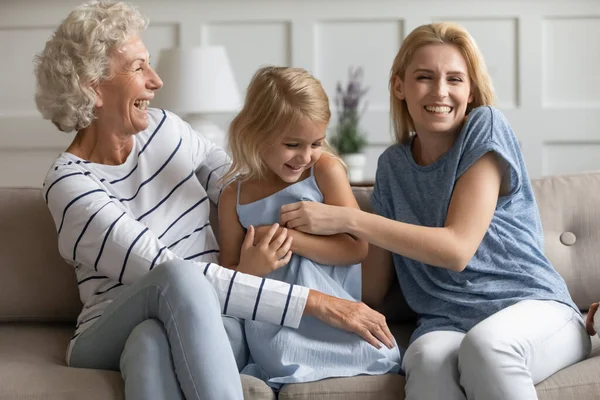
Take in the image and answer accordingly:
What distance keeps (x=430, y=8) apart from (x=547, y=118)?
769 mm

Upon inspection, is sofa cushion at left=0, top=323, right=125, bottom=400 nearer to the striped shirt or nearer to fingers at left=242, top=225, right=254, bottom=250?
the striped shirt

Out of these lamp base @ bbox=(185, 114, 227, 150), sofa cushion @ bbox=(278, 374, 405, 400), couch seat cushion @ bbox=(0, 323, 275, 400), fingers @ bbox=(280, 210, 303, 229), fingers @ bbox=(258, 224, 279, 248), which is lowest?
sofa cushion @ bbox=(278, 374, 405, 400)

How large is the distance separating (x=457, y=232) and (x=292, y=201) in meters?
0.40

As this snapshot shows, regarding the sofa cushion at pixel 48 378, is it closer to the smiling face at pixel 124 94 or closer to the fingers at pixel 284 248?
the fingers at pixel 284 248

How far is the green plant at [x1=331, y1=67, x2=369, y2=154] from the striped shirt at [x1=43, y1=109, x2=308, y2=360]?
1.62 metres

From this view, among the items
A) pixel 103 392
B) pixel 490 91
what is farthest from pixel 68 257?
pixel 490 91

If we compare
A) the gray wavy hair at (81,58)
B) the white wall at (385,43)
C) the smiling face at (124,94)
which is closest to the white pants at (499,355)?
the smiling face at (124,94)

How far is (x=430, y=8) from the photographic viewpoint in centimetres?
402

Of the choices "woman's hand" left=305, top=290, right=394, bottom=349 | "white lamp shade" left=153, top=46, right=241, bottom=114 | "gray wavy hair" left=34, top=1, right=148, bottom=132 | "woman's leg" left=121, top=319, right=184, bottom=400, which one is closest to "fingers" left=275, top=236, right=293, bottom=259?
"woman's hand" left=305, top=290, right=394, bottom=349

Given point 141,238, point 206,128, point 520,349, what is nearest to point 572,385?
point 520,349

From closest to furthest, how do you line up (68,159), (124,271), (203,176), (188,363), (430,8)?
(188,363), (124,271), (68,159), (203,176), (430,8)

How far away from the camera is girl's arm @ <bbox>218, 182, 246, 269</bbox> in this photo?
204cm

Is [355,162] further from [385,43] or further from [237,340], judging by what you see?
[237,340]

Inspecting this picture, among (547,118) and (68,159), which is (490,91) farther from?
(547,118)
